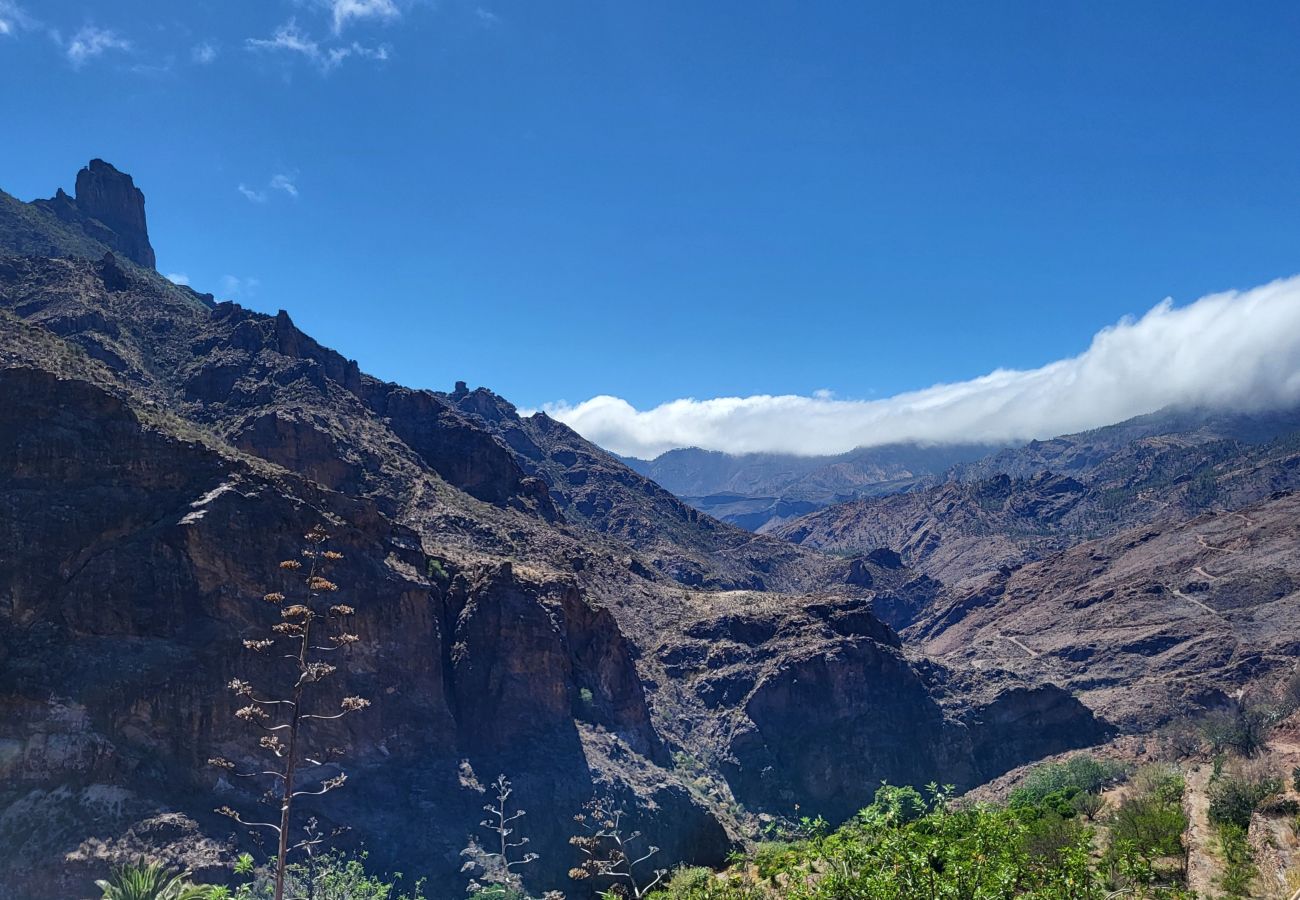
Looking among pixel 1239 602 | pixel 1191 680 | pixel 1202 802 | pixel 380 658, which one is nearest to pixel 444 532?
pixel 380 658

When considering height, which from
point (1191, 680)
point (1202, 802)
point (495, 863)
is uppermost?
point (1202, 802)

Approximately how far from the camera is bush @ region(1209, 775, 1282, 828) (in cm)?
2345

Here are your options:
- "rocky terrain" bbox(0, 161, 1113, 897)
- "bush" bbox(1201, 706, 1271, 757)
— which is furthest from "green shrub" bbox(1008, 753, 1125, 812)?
"rocky terrain" bbox(0, 161, 1113, 897)

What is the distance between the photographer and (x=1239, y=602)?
117 meters

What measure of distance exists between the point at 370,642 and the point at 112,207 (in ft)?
538

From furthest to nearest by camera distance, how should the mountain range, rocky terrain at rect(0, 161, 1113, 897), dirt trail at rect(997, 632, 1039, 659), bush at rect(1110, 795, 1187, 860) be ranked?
dirt trail at rect(997, 632, 1039, 659)
the mountain range
rocky terrain at rect(0, 161, 1113, 897)
bush at rect(1110, 795, 1187, 860)

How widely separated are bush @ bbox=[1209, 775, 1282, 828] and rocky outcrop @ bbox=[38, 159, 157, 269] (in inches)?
7825

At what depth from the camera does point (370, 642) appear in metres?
63.8

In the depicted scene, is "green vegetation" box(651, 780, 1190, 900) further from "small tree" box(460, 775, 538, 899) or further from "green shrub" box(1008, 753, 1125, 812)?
"green shrub" box(1008, 753, 1125, 812)

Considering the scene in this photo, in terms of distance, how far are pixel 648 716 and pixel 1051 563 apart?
121 m

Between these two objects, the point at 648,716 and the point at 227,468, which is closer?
the point at 227,468

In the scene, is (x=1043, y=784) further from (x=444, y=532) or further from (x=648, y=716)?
(x=444, y=532)

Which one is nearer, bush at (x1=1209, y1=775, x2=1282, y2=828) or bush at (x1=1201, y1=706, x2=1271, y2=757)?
→ bush at (x1=1209, y1=775, x2=1282, y2=828)

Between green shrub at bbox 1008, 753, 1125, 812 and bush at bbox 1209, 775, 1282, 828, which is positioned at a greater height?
bush at bbox 1209, 775, 1282, 828
